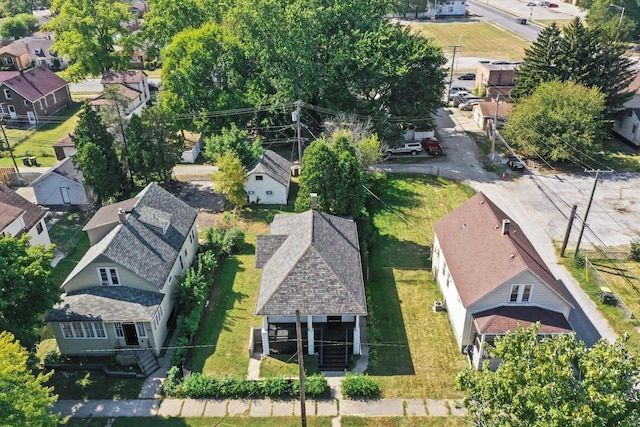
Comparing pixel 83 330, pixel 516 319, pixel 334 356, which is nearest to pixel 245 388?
pixel 334 356

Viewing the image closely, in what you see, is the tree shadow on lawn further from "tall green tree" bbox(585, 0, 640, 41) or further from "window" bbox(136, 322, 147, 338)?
"tall green tree" bbox(585, 0, 640, 41)

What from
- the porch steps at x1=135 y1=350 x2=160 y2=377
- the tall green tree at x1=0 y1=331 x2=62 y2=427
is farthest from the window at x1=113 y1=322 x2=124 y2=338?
the tall green tree at x1=0 y1=331 x2=62 y2=427

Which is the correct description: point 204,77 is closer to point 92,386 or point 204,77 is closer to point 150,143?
point 150,143

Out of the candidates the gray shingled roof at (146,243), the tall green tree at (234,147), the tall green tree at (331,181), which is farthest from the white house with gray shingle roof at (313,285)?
the tall green tree at (234,147)

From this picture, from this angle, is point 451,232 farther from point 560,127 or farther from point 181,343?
point 560,127

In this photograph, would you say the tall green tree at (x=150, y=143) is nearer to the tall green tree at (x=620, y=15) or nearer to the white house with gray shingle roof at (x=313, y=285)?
the white house with gray shingle roof at (x=313, y=285)

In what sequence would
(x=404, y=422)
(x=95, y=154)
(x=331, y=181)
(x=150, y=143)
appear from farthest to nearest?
(x=150, y=143) → (x=95, y=154) → (x=331, y=181) → (x=404, y=422)
